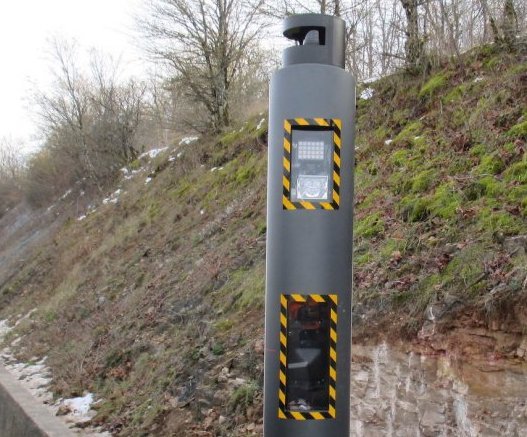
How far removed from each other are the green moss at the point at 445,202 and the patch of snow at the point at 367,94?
4.87m

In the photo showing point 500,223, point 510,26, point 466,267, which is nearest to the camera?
point 466,267

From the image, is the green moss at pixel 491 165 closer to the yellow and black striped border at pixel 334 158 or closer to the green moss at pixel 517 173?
the green moss at pixel 517 173

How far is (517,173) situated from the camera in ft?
19.4

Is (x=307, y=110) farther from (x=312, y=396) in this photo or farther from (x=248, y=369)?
(x=248, y=369)

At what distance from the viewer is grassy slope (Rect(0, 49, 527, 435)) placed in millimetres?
5512

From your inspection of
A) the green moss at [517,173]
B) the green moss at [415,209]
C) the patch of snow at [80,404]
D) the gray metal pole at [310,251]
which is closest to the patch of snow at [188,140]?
the patch of snow at [80,404]

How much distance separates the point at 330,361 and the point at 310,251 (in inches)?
30.7

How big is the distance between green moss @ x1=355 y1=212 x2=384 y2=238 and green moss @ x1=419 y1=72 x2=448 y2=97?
3.15m

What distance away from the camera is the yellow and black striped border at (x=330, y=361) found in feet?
13.1

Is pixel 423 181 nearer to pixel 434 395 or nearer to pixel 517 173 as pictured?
pixel 517 173

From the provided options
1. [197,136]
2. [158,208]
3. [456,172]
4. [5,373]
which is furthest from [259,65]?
[456,172]

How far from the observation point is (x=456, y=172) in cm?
677

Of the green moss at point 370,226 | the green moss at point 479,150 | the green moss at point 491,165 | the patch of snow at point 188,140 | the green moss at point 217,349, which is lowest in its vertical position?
the green moss at point 217,349

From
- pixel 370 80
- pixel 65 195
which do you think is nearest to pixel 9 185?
pixel 65 195
